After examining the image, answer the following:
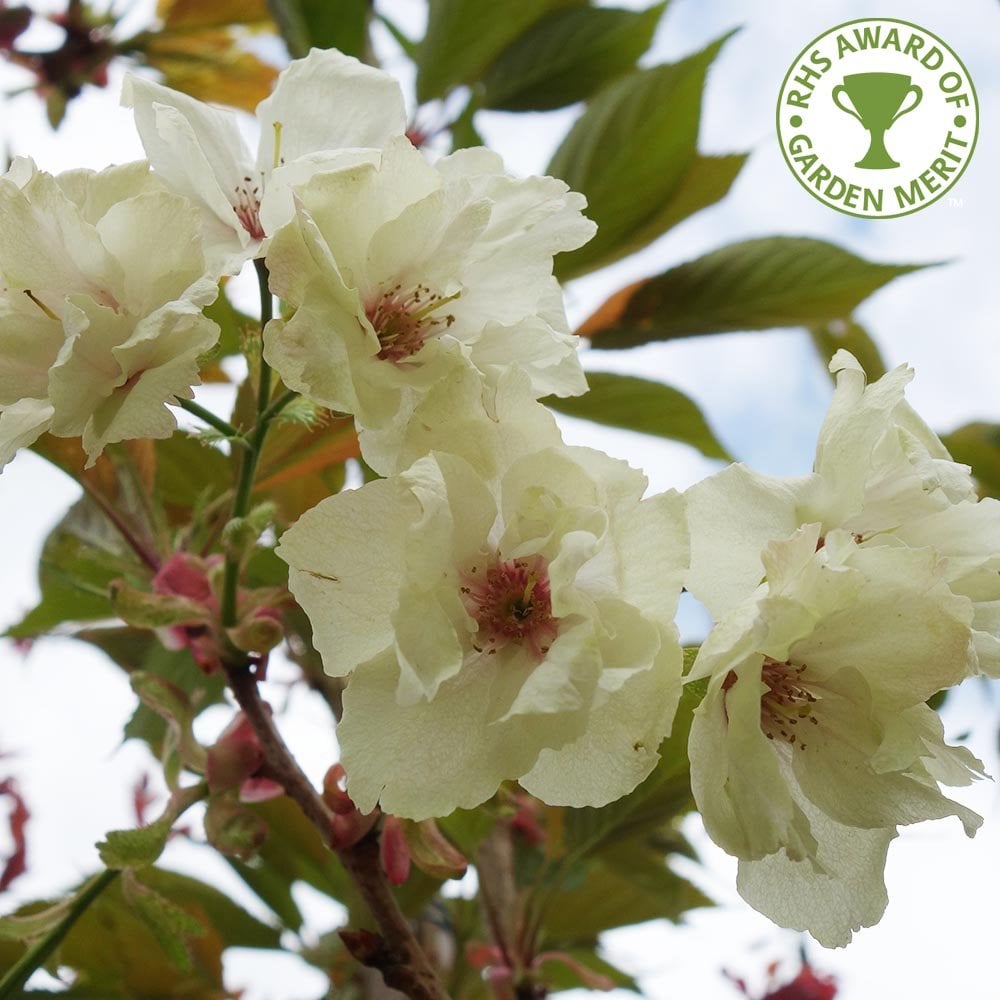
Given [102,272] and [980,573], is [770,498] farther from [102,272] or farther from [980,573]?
[102,272]

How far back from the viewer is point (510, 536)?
1.51ft

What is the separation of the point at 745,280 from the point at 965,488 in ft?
2.06

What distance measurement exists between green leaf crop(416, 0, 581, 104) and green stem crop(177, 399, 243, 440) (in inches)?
34.1

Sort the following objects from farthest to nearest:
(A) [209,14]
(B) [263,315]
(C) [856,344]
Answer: (A) [209,14] → (C) [856,344] → (B) [263,315]

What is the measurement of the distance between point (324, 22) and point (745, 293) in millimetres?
537

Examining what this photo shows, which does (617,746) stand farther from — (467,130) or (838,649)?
(467,130)

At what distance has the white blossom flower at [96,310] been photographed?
46 cm

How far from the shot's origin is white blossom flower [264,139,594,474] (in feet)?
1.48

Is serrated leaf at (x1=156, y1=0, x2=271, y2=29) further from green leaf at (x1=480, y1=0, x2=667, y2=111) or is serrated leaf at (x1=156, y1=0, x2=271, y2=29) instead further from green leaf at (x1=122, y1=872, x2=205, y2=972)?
green leaf at (x1=122, y1=872, x2=205, y2=972)

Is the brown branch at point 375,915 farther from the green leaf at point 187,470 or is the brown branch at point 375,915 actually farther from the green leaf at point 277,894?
the green leaf at point 277,894

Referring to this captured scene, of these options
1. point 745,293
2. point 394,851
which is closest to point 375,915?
point 394,851

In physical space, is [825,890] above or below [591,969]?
above

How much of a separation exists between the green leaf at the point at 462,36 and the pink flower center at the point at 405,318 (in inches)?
34.4

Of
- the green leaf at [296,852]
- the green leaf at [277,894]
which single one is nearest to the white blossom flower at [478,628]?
the green leaf at [296,852]
